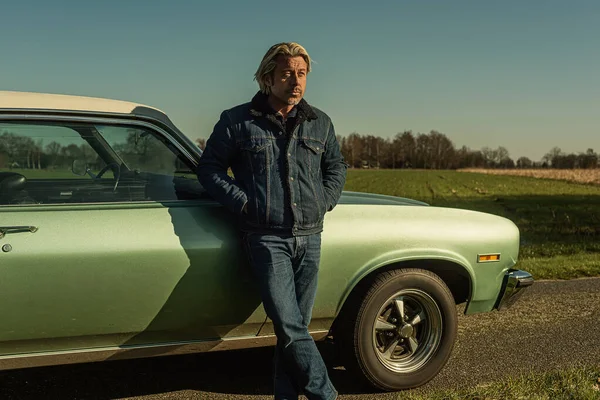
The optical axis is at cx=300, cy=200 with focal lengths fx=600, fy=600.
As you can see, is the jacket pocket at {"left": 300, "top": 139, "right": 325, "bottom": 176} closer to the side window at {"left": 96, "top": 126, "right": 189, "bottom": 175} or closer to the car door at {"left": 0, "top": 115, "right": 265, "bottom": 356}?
the car door at {"left": 0, "top": 115, "right": 265, "bottom": 356}

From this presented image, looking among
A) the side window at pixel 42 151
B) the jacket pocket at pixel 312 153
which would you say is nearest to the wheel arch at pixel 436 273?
the jacket pocket at pixel 312 153

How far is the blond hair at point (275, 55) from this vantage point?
9.37ft

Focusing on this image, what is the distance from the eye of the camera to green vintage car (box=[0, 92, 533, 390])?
2877 millimetres

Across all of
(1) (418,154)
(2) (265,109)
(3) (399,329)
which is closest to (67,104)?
(2) (265,109)

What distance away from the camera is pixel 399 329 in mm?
3525

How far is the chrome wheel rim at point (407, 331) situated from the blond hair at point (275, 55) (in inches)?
57.4

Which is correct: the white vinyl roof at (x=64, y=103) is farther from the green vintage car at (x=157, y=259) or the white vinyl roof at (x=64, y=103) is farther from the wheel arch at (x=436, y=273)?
the wheel arch at (x=436, y=273)

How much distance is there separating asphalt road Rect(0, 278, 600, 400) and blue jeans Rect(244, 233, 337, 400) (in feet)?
2.10

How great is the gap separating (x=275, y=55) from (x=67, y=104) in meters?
1.13

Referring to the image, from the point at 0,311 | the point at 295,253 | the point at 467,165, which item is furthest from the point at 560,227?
the point at 467,165

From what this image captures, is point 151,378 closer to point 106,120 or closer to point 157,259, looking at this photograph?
point 157,259

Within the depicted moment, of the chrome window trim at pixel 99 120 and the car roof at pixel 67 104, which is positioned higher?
the car roof at pixel 67 104

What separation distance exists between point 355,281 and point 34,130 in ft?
6.16

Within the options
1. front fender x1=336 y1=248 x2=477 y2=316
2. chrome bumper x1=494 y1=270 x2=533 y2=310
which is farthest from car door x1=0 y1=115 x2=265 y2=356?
chrome bumper x1=494 y1=270 x2=533 y2=310
